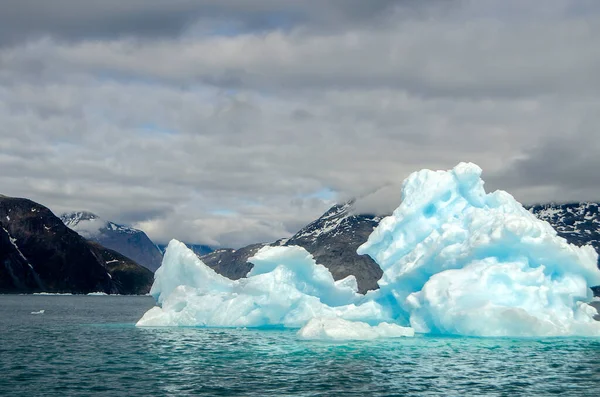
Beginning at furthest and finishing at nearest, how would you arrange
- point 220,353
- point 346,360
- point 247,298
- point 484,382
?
1. point 247,298
2. point 220,353
3. point 346,360
4. point 484,382

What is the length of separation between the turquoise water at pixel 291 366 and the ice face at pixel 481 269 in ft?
6.25

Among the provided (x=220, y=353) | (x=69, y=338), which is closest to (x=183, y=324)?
(x=69, y=338)

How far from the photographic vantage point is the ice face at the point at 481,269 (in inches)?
1925

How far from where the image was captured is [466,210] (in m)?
59.7

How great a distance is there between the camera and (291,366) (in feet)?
117

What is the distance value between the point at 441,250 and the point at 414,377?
2346 cm

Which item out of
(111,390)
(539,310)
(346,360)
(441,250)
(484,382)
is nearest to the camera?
(111,390)

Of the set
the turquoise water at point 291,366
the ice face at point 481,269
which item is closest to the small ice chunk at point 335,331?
the turquoise water at point 291,366

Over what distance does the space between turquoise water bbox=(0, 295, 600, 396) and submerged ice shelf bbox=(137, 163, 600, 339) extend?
221 centimetres

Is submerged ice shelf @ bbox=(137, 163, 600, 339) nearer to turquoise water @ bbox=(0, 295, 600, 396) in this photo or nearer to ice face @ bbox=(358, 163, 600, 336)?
ice face @ bbox=(358, 163, 600, 336)

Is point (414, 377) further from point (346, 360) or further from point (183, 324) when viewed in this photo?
point (183, 324)

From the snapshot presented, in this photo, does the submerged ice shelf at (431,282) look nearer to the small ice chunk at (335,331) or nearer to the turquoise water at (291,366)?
the small ice chunk at (335,331)

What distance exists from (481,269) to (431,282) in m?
4.09

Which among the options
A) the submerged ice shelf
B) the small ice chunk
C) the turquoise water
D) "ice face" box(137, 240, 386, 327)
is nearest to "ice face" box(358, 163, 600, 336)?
the submerged ice shelf
